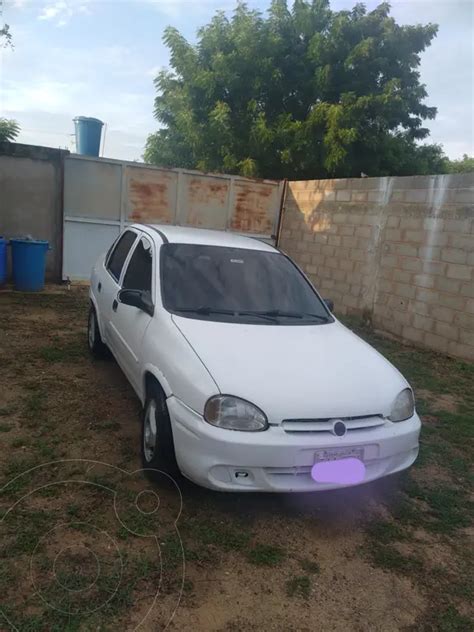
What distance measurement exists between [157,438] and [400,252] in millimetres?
5956

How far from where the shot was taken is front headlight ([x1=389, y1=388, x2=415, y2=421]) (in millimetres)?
2965

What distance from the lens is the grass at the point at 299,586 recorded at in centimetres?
235

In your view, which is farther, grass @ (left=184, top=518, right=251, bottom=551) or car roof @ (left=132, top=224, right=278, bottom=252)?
car roof @ (left=132, top=224, right=278, bottom=252)

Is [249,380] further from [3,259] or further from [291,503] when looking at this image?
[3,259]

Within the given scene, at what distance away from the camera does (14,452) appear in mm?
3352

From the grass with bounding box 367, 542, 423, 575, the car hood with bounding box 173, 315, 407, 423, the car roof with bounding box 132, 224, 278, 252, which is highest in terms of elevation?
the car roof with bounding box 132, 224, 278, 252

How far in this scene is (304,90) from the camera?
1305cm

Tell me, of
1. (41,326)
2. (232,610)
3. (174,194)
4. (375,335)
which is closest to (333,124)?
(174,194)

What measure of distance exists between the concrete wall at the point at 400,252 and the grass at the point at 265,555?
16.2 feet

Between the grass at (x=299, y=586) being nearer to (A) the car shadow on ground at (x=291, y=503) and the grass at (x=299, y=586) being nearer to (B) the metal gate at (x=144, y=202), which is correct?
(A) the car shadow on ground at (x=291, y=503)

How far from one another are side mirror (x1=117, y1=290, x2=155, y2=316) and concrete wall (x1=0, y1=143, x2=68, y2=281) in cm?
677

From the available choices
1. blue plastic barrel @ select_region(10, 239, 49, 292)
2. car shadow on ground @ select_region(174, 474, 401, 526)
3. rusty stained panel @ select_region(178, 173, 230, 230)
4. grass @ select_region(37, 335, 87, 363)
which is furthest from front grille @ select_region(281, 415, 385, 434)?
rusty stained panel @ select_region(178, 173, 230, 230)

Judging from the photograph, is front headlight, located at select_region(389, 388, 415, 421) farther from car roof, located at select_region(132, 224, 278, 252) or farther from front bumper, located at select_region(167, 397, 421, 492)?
car roof, located at select_region(132, 224, 278, 252)

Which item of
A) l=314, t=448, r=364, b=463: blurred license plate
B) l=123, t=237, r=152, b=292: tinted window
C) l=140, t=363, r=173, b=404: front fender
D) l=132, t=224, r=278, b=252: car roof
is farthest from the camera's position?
l=132, t=224, r=278, b=252: car roof
